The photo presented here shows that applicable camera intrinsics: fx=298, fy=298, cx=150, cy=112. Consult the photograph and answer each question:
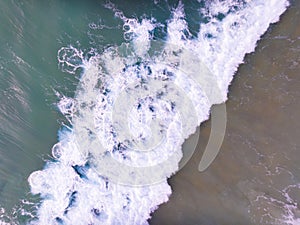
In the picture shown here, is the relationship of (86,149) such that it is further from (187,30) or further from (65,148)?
(187,30)

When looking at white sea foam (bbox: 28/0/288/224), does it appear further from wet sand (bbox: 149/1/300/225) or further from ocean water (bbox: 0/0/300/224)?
wet sand (bbox: 149/1/300/225)

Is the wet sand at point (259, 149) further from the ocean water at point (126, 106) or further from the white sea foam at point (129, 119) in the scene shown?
the white sea foam at point (129, 119)

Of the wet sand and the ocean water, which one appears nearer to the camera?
the wet sand

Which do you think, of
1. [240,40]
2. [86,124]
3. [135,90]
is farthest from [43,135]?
[240,40]

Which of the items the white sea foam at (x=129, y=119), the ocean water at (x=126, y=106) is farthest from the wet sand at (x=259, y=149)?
the white sea foam at (x=129, y=119)

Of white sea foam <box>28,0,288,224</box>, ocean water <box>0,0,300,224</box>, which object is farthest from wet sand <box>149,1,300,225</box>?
white sea foam <box>28,0,288,224</box>
